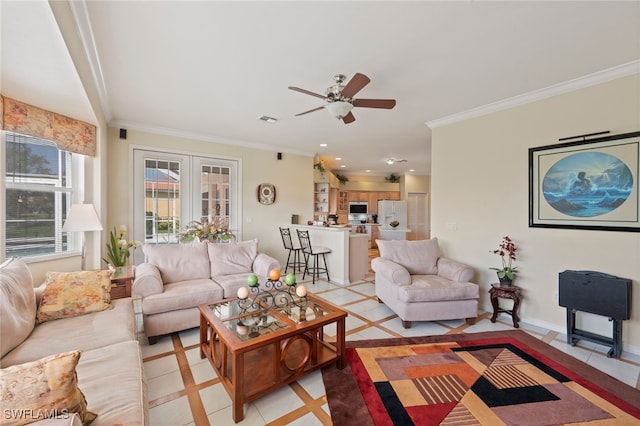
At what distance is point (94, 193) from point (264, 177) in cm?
284

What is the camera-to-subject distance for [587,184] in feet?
9.00

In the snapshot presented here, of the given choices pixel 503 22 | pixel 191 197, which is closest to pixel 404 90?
pixel 503 22

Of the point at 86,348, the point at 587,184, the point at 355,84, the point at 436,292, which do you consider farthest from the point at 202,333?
the point at 587,184

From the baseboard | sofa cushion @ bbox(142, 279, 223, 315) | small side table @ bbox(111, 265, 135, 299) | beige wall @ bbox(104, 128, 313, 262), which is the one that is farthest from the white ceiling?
the baseboard

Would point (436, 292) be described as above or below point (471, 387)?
above

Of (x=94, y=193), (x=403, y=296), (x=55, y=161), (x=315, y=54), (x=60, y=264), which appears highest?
(x=315, y=54)

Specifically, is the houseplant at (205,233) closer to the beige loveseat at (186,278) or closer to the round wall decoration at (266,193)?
the beige loveseat at (186,278)

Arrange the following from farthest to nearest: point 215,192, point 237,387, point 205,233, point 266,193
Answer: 1. point 266,193
2. point 215,192
3. point 205,233
4. point 237,387

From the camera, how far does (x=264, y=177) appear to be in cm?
566

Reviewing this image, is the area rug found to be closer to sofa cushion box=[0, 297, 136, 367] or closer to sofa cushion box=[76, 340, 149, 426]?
sofa cushion box=[76, 340, 149, 426]

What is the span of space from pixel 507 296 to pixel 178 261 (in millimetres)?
3875

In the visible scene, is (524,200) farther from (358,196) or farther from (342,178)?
(358,196)

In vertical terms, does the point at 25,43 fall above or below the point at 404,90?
below

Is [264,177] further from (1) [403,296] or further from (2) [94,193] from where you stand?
(1) [403,296]
